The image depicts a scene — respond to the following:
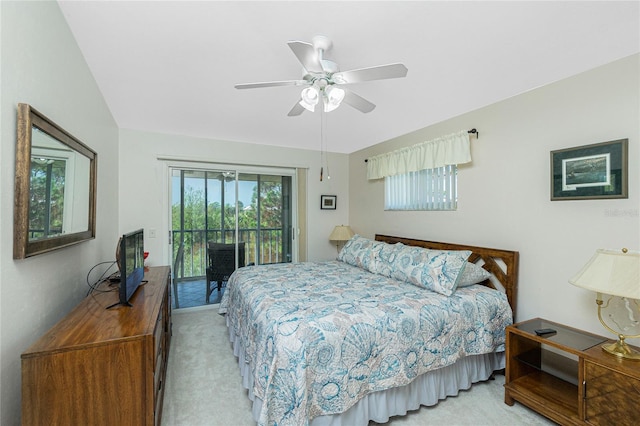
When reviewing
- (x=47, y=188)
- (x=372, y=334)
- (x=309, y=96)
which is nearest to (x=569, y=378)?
(x=372, y=334)

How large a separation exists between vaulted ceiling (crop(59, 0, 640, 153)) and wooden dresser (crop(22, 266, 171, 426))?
5.70 ft

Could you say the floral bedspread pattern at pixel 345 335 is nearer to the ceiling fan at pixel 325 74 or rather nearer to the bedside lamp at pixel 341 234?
the ceiling fan at pixel 325 74

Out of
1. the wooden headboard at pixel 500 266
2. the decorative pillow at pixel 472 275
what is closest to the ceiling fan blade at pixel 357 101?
the decorative pillow at pixel 472 275

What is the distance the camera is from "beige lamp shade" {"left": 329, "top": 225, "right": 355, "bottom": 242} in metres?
4.43

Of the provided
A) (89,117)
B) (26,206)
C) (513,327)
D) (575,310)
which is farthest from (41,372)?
(575,310)

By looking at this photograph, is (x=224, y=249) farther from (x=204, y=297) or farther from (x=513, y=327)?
(x=513, y=327)

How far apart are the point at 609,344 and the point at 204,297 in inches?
166

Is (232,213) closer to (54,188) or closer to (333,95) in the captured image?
(54,188)

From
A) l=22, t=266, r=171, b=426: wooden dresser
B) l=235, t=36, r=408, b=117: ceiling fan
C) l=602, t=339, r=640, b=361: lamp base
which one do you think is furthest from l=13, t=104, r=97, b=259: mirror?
l=602, t=339, r=640, b=361: lamp base

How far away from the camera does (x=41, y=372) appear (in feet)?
3.84

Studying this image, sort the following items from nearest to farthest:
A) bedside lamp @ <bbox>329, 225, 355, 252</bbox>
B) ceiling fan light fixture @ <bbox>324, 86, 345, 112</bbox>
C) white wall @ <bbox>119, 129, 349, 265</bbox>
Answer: ceiling fan light fixture @ <bbox>324, 86, 345, 112</bbox> < white wall @ <bbox>119, 129, 349, 265</bbox> < bedside lamp @ <bbox>329, 225, 355, 252</bbox>

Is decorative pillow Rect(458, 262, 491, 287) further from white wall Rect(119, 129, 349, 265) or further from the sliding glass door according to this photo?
white wall Rect(119, 129, 349, 265)

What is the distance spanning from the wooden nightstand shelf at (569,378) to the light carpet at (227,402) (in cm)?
15

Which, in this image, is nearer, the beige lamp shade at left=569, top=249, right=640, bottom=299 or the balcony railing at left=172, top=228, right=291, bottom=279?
the beige lamp shade at left=569, top=249, right=640, bottom=299
